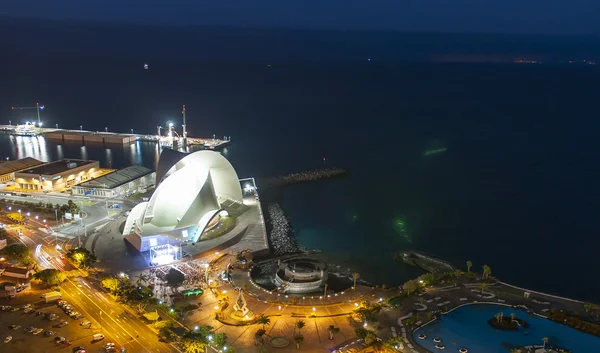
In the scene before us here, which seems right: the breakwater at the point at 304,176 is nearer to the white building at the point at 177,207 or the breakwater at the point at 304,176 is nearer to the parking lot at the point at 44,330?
the white building at the point at 177,207

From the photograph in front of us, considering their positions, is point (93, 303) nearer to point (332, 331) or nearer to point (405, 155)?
point (332, 331)

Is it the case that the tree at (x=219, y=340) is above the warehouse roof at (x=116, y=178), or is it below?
below

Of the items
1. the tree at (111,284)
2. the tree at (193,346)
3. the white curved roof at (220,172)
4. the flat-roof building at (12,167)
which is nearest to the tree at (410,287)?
the tree at (193,346)

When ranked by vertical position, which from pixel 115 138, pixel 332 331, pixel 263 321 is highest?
pixel 115 138

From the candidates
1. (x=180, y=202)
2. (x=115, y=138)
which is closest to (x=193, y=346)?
(x=180, y=202)

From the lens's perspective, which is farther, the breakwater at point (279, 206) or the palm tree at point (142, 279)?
the breakwater at point (279, 206)

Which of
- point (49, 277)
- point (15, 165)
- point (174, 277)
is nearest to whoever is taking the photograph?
point (49, 277)
